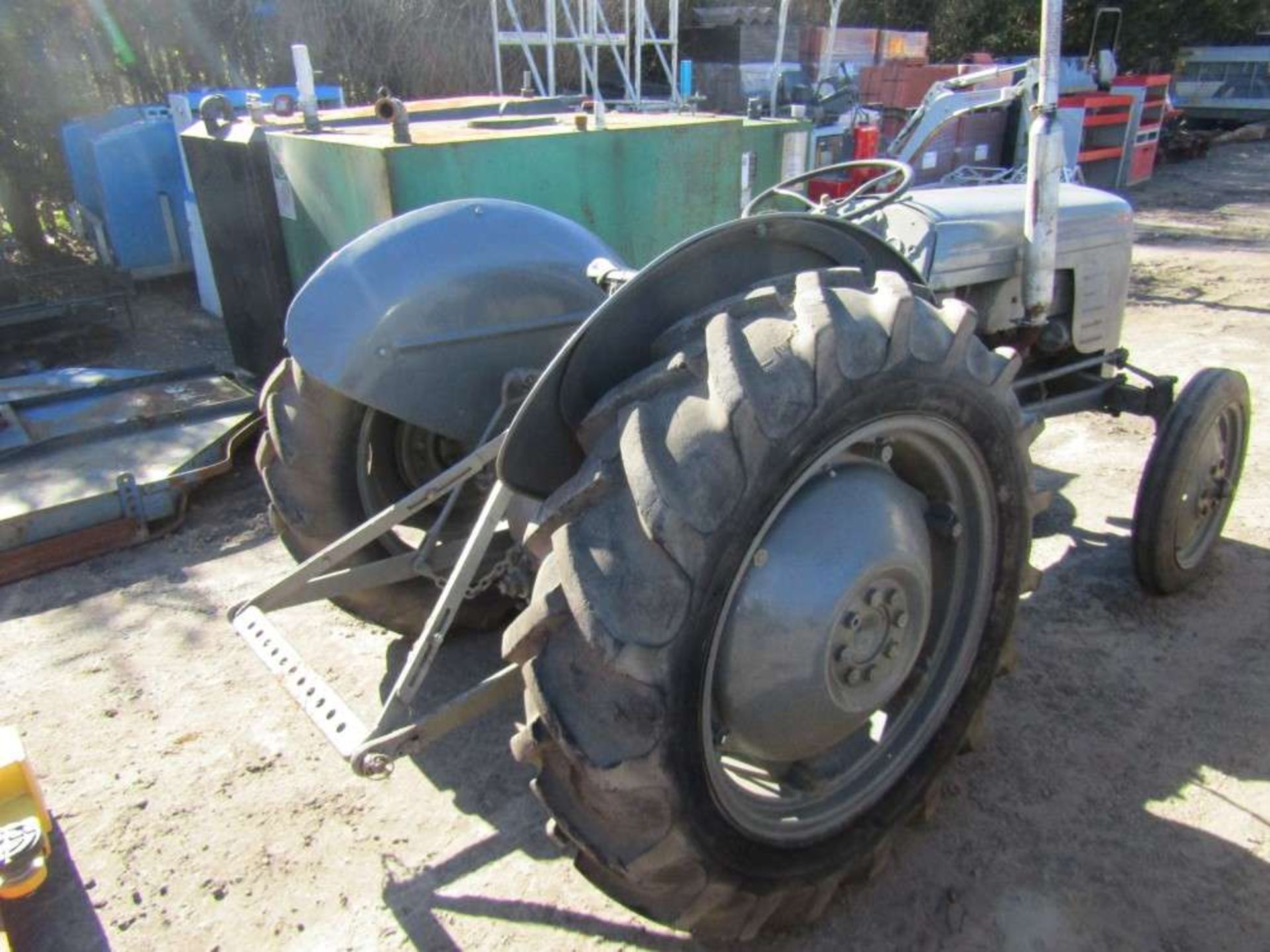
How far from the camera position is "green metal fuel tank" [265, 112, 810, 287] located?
4.00 m

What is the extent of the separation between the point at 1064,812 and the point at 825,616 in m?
1.08

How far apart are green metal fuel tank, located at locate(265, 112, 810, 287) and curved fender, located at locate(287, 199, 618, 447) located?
66.1 inches

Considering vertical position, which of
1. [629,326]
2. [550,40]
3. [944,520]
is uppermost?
[550,40]

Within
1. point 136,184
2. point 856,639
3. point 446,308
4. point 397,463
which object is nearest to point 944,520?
point 856,639

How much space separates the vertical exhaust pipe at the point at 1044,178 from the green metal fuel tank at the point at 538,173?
207 cm

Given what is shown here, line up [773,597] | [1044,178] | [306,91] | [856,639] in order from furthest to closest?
[306,91]
[1044,178]
[856,639]
[773,597]

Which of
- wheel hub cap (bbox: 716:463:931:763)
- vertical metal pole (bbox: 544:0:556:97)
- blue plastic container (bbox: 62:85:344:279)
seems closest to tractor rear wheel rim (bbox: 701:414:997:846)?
wheel hub cap (bbox: 716:463:931:763)

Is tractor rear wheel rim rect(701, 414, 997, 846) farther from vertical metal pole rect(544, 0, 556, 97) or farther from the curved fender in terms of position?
vertical metal pole rect(544, 0, 556, 97)

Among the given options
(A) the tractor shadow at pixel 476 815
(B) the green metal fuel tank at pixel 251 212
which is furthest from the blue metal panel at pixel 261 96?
(A) the tractor shadow at pixel 476 815

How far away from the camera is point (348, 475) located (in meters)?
2.61

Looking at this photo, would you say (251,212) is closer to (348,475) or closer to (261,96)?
(348,475)

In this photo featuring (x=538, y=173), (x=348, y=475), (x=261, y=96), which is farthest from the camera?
(x=261, y=96)

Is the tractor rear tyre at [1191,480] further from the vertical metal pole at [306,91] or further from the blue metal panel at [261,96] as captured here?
the blue metal panel at [261,96]

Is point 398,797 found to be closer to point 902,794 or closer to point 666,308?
point 902,794
